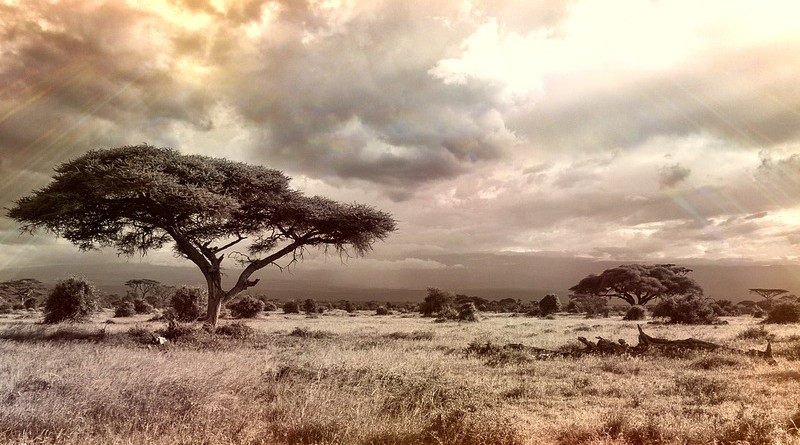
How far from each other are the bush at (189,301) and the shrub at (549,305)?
3216 cm

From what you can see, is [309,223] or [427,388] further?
[309,223]

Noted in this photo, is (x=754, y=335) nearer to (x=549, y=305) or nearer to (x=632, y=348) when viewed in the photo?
(x=632, y=348)

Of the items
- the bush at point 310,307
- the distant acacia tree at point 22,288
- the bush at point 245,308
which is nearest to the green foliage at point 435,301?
the bush at point 310,307

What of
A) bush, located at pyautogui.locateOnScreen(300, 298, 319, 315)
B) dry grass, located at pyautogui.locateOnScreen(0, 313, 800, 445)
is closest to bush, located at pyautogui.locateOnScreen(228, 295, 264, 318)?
bush, located at pyautogui.locateOnScreen(300, 298, 319, 315)

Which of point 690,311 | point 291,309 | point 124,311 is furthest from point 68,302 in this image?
point 690,311

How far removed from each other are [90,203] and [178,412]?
18.9 metres

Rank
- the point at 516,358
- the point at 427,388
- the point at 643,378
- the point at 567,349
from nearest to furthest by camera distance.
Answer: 1. the point at 427,388
2. the point at 643,378
3. the point at 516,358
4. the point at 567,349

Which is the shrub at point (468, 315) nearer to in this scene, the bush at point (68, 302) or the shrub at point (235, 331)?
the shrub at point (235, 331)

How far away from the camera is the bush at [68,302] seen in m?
30.8

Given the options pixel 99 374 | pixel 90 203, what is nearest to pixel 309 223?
pixel 90 203

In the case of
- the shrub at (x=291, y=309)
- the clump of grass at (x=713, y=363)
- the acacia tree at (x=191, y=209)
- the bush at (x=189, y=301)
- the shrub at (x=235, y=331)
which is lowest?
the shrub at (x=291, y=309)

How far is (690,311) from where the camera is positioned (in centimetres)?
3312

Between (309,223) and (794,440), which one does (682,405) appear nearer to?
(794,440)

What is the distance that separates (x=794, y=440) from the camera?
6922mm
